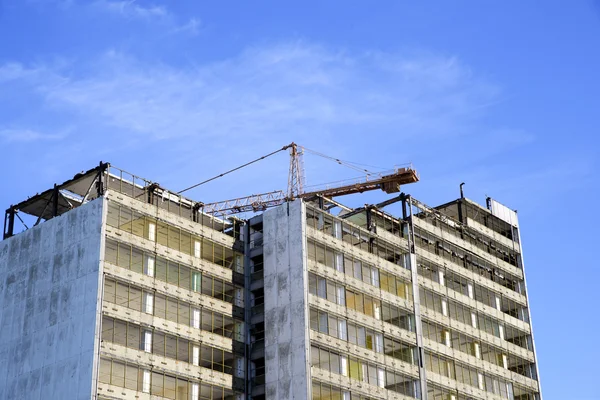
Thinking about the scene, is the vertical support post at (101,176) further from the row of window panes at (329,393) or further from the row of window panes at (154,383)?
the row of window panes at (329,393)

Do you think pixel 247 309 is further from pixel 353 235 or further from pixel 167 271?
pixel 353 235

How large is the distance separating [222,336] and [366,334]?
55.5 feet

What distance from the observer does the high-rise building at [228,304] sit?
99.1m

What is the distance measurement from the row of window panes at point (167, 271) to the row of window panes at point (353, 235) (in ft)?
40.2

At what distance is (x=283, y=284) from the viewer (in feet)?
365

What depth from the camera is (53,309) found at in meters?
101

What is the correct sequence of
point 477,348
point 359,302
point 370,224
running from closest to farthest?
point 359,302
point 370,224
point 477,348

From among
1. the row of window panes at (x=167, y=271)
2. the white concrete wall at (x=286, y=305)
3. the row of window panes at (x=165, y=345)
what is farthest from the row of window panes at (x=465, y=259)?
the row of window panes at (x=165, y=345)

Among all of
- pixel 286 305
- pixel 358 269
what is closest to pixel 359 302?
pixel 358 269

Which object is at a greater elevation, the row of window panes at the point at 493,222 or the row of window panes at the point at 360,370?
the row of window panes at the point at 493,222

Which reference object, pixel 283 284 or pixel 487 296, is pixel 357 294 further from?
pixel 487 296

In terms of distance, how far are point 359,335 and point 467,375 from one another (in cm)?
2034

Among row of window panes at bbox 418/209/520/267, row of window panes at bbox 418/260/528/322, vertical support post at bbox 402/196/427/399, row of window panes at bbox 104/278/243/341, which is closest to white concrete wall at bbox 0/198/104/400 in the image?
row of window panes at bbox 104/278/243/341

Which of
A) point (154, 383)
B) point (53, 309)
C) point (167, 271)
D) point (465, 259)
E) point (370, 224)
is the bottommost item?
point (154, 383)
